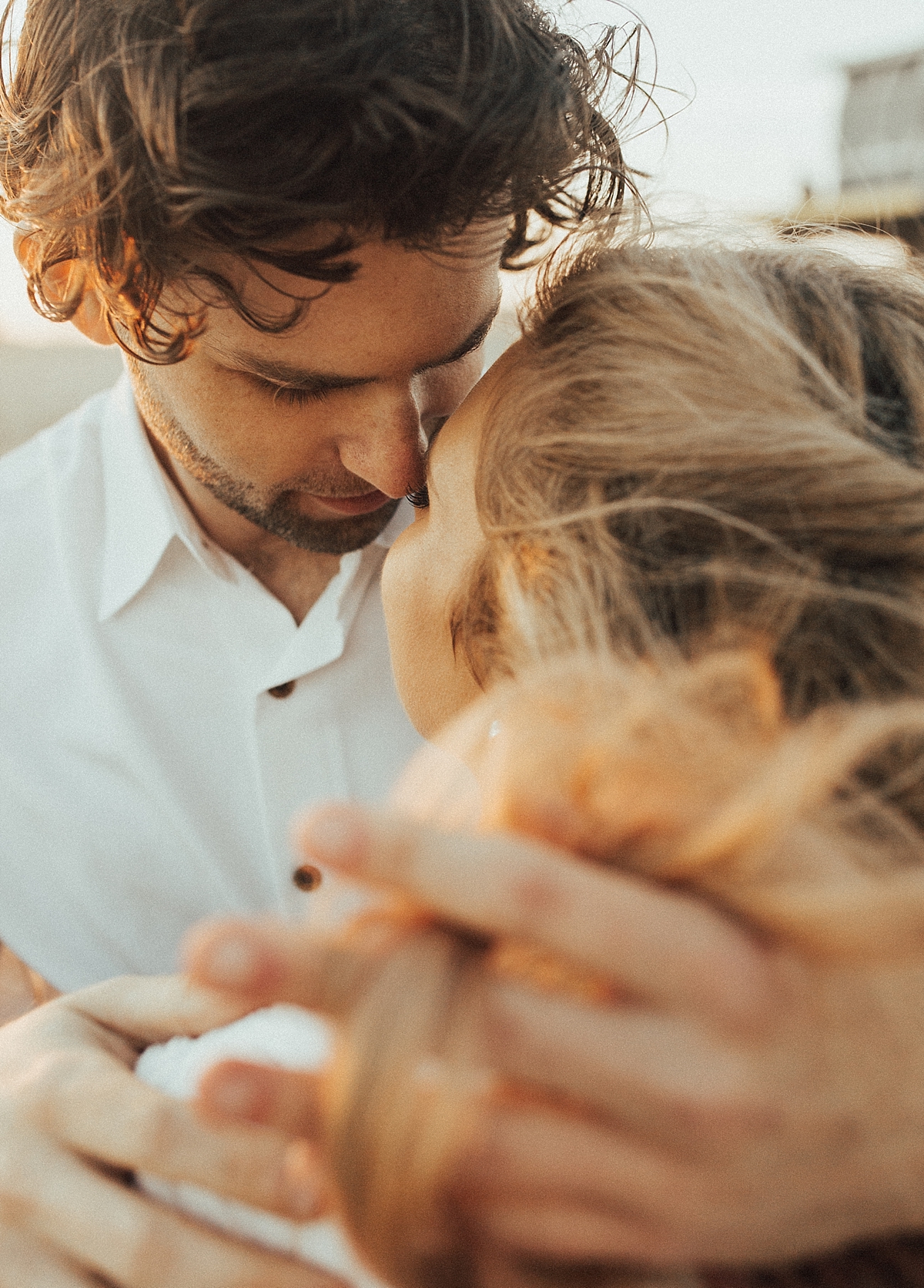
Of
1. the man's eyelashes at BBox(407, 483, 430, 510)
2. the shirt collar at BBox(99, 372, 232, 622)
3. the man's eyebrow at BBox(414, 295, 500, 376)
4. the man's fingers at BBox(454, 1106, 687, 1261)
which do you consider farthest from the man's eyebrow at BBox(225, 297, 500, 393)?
the man's fingers at BBox(454, 1106, 687, 1261)

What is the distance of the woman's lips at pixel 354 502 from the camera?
1511mm

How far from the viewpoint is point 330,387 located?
4.21 ft

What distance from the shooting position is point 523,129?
1.24 m

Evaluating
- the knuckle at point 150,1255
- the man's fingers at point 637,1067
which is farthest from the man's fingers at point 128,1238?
the man's fingers at point 637,1067

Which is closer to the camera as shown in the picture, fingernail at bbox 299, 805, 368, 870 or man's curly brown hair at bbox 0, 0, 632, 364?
fingernail at bbox 299, 805, 368, 870

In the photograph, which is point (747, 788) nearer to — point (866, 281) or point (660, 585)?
point (660, 585)

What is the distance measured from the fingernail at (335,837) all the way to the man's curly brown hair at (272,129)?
0.91 m

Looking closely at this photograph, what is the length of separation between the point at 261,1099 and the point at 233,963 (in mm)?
106

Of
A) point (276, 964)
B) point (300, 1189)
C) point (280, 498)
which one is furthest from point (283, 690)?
point (276, 964)

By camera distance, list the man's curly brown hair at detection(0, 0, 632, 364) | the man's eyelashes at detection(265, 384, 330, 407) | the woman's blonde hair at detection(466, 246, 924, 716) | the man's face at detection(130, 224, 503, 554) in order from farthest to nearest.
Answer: the man's eyelashes at detection(265, 384, 330, 407) < the man's face at detection(130, 224, 503, 554) < the man's curly brown hair at detection(0, 0, 632, 364) < the woman's blonde hair at detection(466, 246, 924, 716)

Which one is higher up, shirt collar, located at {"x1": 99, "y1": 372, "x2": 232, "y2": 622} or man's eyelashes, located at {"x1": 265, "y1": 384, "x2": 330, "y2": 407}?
man's eyelashes, located at {"x1": 265, "y1": 384, "x2": 330, "y2": 407}

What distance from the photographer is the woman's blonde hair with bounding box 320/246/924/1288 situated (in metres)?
0.48

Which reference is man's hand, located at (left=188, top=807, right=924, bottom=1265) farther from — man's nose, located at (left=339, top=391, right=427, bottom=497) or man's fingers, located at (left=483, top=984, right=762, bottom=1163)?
man's nose, located at (left=339, top=391, right=427, bottom=497)

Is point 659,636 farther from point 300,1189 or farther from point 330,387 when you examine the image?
point 330,387
